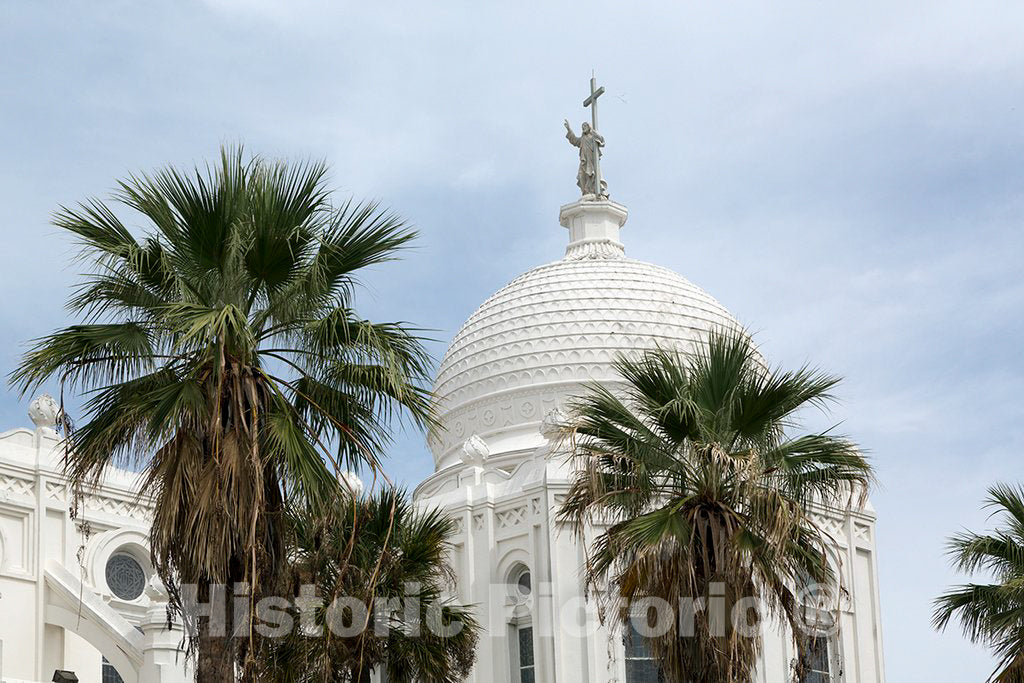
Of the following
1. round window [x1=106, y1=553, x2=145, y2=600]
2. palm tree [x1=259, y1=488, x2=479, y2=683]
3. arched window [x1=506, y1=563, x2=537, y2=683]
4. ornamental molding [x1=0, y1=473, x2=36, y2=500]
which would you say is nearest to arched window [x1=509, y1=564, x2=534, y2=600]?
arched window [x1=506, y1=563, x2=537, y2=683]

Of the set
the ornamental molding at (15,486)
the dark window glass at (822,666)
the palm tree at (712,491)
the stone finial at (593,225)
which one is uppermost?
the stone finial at (593,225)

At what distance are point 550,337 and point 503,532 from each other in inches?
305

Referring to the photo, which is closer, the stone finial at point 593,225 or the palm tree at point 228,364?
the palm tree at point 228,364

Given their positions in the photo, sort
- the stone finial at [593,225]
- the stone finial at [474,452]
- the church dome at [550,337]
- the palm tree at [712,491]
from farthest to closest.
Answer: the stone finial at [593,225] < the church dome at [550,337] < the stone finial at [474,452] < the palm tree at [712,491]

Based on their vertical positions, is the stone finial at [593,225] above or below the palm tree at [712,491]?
above

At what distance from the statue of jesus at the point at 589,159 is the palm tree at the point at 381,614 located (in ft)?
80.5

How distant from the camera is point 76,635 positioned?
3388 cm

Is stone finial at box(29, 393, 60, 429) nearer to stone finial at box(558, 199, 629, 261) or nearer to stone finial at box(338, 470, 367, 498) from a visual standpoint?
stone finial at box(338, 470, 367, 498)

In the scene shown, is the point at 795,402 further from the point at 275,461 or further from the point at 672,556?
the point at 275,461

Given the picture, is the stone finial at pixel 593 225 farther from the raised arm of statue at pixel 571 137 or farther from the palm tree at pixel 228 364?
the palm tree at pixel 228 364

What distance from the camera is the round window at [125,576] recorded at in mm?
35844

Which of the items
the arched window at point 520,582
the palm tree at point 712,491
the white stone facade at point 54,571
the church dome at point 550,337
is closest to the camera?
the palm tree at point 712,491

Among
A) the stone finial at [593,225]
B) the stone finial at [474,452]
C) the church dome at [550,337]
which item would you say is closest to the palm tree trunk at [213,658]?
the stone finial at [474,452]

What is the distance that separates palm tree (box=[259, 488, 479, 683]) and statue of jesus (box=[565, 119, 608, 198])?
24528 mm
